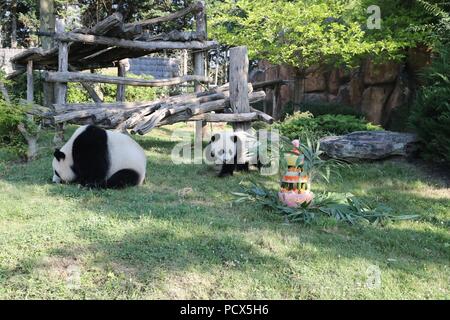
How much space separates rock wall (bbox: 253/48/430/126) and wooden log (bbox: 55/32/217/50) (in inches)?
170

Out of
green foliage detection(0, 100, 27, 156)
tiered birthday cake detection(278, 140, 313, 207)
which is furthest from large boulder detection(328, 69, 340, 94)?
tiered birthday cake detection(278, 140, 313, 207)

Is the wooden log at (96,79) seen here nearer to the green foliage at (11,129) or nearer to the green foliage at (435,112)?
the green foliage at (11,129)

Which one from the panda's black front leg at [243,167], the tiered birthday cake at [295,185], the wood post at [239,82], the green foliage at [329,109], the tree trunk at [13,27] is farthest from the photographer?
the tree trunk at [13,27]

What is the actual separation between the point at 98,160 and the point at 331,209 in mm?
3193

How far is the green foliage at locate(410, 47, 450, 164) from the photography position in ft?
23.2

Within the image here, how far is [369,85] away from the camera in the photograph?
1625 cm

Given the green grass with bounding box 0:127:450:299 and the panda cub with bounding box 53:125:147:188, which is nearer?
the green grass with bounding box 0:127:450:299

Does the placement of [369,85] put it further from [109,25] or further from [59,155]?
[59,155]

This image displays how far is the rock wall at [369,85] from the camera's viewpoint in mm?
14250

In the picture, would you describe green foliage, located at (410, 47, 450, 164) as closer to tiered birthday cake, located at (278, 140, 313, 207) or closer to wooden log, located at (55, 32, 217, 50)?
tiered birthday cake, located at (278, 140, 313, 207)

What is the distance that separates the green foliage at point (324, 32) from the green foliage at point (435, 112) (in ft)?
11.2

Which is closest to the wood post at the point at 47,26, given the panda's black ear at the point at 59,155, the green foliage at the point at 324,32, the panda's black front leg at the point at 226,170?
the green foliage at the point at 324,32
